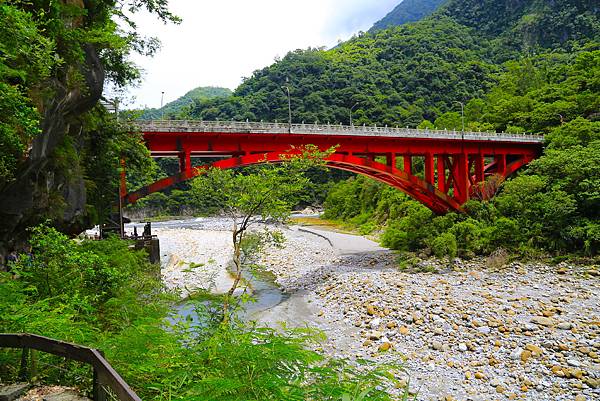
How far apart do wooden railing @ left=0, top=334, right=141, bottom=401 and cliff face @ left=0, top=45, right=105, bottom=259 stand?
184 inches

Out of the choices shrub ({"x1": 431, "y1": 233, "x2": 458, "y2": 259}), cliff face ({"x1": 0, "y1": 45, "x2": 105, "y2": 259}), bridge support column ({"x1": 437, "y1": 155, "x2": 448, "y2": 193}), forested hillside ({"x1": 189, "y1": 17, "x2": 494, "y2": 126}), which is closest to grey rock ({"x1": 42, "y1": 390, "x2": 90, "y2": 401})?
cliff face ({"x1": 0, "y1": 45, "x2": 105, "y2": 259})

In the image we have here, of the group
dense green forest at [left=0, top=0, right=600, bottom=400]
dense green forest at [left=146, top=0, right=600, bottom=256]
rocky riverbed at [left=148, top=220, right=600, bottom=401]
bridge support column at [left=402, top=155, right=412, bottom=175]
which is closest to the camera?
dense green forest at [left=0, top=0, right=600, bottom=400]

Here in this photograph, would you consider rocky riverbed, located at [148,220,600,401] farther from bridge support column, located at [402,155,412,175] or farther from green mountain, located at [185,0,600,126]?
green mountain, located at [185,0,600,126]

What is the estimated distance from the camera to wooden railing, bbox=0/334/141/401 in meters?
2.41

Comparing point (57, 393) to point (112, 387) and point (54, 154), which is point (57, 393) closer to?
point (112, 387)

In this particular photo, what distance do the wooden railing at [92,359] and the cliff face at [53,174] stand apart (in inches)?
184

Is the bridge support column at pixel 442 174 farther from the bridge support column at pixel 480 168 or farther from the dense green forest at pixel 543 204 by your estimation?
the bridge support column at pixel 480 168

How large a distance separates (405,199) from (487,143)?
34.7 ft

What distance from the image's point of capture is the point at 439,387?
895cm

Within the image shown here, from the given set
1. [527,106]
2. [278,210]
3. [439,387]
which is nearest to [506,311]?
[439,387]

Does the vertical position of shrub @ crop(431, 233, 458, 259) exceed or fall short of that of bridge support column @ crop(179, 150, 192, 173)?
it falls short

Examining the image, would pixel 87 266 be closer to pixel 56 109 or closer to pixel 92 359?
pixel 56 109

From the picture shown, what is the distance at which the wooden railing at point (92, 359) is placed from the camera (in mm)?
2406

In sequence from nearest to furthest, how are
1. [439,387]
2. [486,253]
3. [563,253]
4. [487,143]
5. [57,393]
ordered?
[57,393]
[439,387]
[563,253]
[486,253]
[487,143]
